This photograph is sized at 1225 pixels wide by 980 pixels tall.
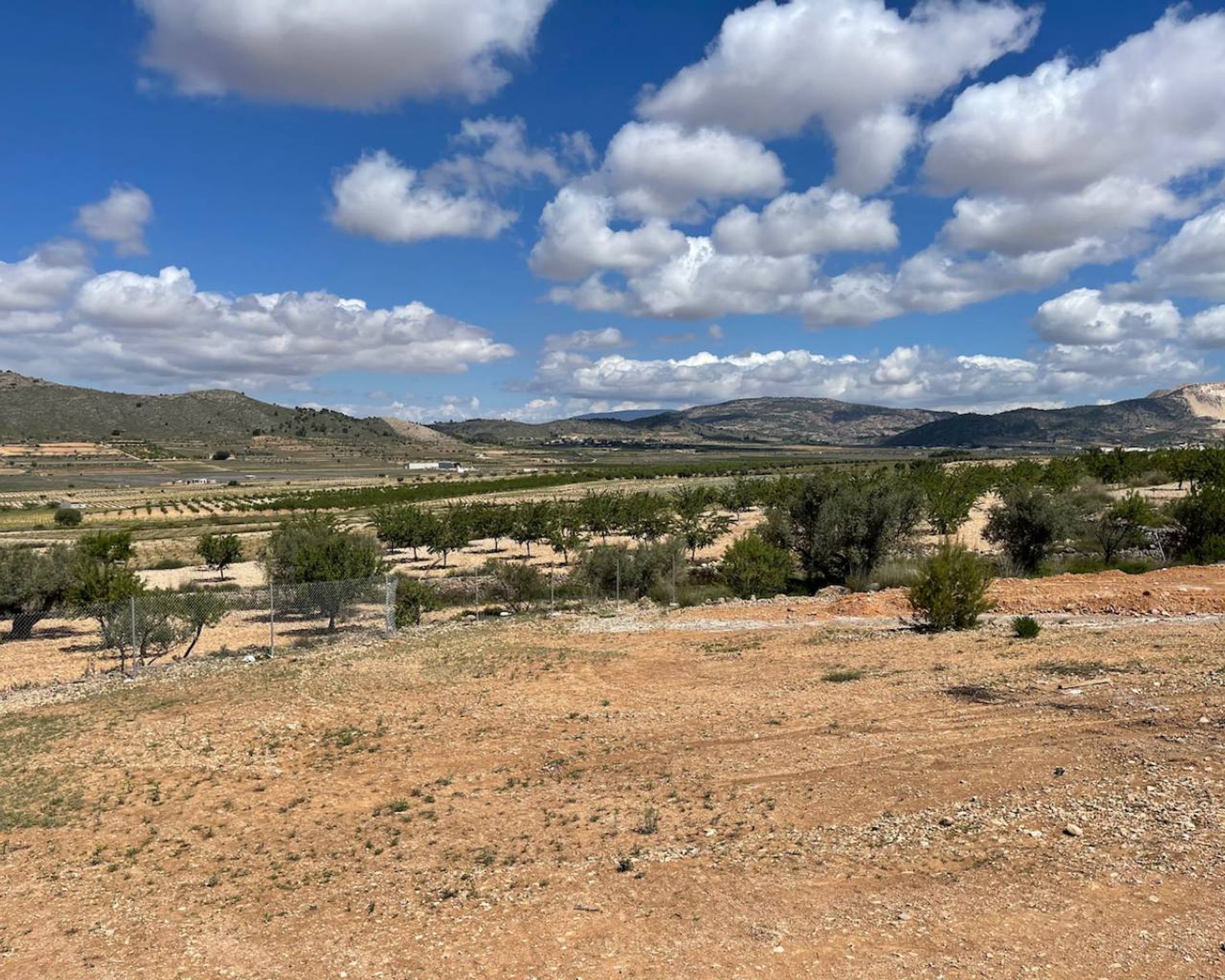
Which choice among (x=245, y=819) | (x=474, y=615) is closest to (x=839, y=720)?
(x=245, y=819)

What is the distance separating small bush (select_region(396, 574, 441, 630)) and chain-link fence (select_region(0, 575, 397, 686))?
56cm

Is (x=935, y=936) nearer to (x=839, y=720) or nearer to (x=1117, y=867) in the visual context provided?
(x=1117, y=867)

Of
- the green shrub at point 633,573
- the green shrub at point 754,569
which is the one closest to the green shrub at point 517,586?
the green shrub at point 633,573

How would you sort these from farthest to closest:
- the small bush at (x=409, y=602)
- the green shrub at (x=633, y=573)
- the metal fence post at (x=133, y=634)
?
the green shrub at (x=633, y=573) < the small bush at (x=409, y=602) < the metal fence post at (x=133, y=634)

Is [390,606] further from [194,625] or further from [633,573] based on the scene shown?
[633,573]

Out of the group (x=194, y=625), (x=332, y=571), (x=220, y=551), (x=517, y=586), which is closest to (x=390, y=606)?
(x=332, y=571)

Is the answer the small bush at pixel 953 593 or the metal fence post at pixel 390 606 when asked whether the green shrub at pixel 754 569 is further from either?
the metal fence post at pixel 390 606

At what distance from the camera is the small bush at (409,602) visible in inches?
1010

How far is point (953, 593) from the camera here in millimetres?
20500

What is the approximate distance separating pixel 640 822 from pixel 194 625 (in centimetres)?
1689

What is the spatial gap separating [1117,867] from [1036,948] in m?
1.74

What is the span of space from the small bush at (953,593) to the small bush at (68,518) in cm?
7343

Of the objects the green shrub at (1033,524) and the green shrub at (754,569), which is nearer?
the green shrub at (754,569)

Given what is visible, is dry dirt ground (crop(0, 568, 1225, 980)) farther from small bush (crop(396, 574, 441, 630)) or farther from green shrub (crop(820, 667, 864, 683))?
small bush (crop(396, 574, 441, 630))
